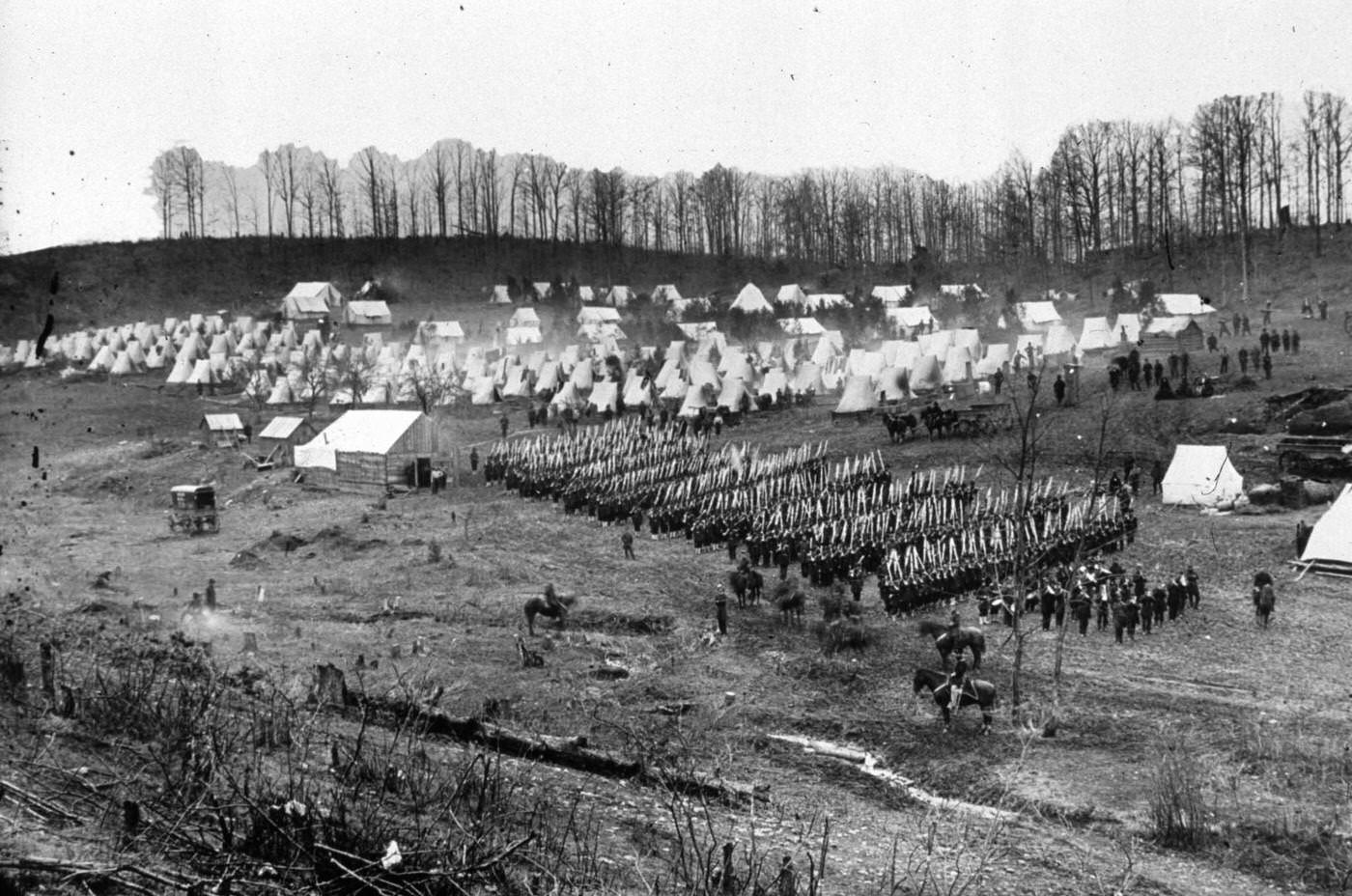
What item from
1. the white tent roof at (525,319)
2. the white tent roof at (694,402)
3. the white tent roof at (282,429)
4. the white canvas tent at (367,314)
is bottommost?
the white tent roof at (282,429)

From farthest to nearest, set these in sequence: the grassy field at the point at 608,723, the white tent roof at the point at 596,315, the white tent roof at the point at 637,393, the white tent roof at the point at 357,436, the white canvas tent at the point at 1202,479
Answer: the white tent roof at the point at 596,315
the white tent roof at the point at 637,393
the white tent roof at the point at 357,436
the white canvas tent at the point at 1202,479
the grassy field at the point at 608,723

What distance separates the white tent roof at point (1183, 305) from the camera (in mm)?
48031

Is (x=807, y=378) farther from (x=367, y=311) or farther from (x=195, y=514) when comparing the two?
(x=367, y=311)

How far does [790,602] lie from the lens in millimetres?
17578

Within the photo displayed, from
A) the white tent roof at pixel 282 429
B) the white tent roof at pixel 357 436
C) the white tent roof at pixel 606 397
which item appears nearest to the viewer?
the white tent roof at pixel 357 436

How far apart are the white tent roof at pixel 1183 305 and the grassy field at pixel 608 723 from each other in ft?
74.6

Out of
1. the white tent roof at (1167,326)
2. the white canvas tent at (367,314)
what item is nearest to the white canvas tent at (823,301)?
the white tent roof at (1167,326)

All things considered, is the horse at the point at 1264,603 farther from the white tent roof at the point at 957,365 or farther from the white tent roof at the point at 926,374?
the white tent roof at the point at 957,365

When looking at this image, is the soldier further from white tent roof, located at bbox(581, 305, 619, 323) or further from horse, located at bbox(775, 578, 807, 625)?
white tent roof, located at bbox(581, 305, 619, 323)

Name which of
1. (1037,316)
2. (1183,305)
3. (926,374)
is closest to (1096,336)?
(1183,305)

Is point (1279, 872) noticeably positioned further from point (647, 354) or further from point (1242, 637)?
point (647, 354)

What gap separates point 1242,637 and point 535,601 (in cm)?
1059

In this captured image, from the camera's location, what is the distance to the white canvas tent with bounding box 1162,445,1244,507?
25.6 m

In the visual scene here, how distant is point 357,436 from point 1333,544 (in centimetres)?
2477
